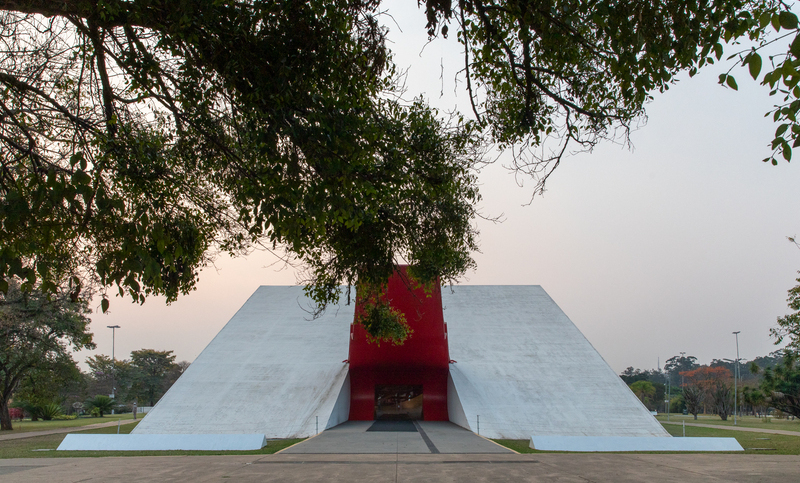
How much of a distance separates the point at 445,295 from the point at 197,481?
842 inches

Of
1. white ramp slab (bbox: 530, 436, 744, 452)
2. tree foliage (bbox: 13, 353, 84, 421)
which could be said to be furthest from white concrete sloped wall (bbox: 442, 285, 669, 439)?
tree foliage (bbox: 13, 353, 84, 421)

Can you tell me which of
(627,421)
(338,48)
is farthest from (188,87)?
(627,421)

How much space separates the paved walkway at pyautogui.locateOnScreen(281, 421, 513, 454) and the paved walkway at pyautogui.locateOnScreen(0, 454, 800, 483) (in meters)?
0.87

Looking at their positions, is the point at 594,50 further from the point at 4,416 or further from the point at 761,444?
the point at 4,416

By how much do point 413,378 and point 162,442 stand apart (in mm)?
9745

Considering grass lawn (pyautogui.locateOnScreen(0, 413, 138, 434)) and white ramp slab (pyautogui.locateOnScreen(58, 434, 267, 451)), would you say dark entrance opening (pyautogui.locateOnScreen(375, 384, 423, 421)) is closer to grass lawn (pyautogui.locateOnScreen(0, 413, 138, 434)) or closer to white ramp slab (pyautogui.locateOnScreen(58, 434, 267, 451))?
white ramp slab (pyautogui.locateOnScreen(58, 434, 267, 451))

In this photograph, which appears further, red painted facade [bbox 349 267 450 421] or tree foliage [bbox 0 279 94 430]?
tree foliage [bbox 0 279 94 430]

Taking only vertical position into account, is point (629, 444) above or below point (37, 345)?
below

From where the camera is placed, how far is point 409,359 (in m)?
18.2

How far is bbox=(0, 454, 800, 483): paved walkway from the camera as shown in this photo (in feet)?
23.2

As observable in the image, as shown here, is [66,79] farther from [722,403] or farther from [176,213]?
[722,403]

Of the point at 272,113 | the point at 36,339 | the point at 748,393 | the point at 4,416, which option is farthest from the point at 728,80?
the point at 748,393

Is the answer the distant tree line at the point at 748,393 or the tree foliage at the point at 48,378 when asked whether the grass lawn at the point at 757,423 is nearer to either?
the distant tree line at the point at 748,393

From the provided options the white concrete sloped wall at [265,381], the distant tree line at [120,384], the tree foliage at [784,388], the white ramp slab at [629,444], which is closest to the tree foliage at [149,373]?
the distant tree line at [120,384]
